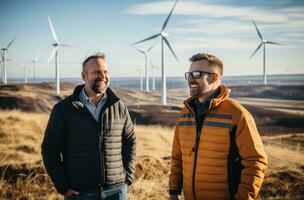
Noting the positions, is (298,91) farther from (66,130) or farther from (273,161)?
(66,130)

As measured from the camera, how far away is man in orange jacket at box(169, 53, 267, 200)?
10.6 feet

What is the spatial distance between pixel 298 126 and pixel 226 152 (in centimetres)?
2773

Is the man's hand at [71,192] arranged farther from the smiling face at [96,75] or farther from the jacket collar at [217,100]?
the jacket collar at [217,100]

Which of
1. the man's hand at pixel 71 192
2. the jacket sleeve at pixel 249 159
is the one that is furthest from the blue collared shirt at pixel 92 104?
the jacket sleeve at pixel 249 159

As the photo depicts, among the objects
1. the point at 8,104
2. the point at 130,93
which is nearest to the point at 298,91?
the point at 130,93

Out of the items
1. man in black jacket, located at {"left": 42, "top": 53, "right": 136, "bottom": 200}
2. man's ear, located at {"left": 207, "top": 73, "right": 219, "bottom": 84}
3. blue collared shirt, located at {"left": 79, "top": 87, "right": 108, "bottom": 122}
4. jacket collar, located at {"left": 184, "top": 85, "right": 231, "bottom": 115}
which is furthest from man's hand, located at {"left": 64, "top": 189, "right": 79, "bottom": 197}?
man's ear, located at {"left": 207, "top": 73, "right": 219, "bottom": 84}

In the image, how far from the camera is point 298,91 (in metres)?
72.4

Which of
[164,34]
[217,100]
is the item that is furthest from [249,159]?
[164,34]

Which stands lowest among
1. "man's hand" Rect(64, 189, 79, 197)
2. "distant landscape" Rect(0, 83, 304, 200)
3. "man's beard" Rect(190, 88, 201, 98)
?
"distant landscape" Rect(0, 83, 304, 200)

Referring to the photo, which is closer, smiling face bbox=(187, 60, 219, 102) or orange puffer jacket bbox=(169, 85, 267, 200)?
orange puffer jacket bbox=(169, 85, 267, 200)

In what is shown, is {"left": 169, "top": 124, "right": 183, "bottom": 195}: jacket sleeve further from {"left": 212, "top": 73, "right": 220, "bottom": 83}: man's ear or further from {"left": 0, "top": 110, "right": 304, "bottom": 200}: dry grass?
{"left": 0, "top": 110, "right": 304, "bottom": 200}: dry grass

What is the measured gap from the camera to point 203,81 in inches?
143

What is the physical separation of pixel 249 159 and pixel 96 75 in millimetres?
1960

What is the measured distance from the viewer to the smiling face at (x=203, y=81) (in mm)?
3641
